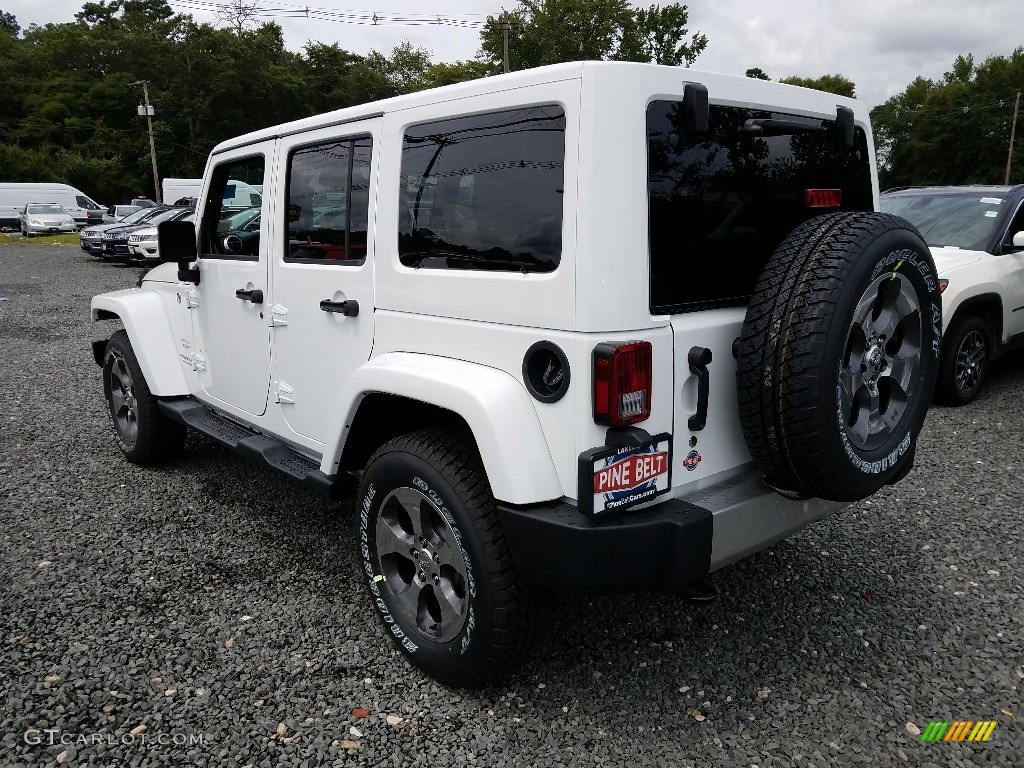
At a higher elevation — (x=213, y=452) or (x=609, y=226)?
(x=609, y=226)

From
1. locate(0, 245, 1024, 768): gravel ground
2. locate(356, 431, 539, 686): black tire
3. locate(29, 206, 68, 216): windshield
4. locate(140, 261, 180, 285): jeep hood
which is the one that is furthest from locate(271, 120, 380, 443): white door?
locate(29, 206, 68, 216): windshield

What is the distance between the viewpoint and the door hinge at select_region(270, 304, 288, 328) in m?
3.39

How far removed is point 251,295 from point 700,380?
2.27 metres

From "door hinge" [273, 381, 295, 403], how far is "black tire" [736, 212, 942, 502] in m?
2.06

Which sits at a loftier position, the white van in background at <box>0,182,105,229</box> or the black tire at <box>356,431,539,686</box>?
the white van in background at <box>0,182,105,229</box>

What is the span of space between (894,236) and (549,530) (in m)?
1.44

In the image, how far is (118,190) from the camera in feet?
184

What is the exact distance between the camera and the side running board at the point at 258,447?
305cm

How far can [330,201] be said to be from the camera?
3.14 meters

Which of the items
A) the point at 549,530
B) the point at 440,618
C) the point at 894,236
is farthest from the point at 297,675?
the point at 894,236

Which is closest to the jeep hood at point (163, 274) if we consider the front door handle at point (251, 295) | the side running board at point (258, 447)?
the side running board at point (258, 447)

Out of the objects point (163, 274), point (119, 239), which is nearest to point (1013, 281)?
point (163, 274)

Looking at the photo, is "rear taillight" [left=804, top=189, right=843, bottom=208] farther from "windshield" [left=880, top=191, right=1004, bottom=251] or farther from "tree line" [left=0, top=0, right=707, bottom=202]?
"tree line" [left=0, top=0, right=707, bottom=202]

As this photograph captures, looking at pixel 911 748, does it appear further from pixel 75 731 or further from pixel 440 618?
pixel 75 731
